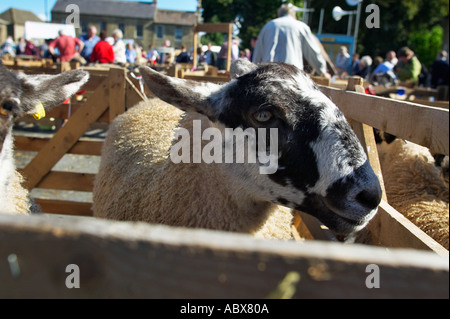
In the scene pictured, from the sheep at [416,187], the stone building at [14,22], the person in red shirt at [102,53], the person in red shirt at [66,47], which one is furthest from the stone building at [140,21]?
the sheep at [416,187]

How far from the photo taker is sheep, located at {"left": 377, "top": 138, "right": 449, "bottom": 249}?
2979 millimetres

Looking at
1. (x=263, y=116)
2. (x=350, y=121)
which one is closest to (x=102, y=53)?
(x=350, y=121)

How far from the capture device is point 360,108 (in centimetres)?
230

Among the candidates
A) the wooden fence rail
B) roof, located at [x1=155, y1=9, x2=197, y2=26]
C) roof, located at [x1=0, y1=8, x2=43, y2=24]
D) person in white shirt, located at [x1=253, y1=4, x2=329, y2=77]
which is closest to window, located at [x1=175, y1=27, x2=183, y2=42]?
roof, located at [x1=155, y1=9, x2=197, y2=26]

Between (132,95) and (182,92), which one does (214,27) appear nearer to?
(132,95)

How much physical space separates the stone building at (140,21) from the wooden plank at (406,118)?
68.6m

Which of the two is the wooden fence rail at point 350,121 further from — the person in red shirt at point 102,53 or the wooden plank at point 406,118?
the person in red shirt at point 102,53

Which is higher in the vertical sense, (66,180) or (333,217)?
(333,217)

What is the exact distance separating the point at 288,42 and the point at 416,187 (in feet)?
8.57

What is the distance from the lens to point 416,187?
344 centimetres

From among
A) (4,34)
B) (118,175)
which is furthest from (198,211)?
(4,34)

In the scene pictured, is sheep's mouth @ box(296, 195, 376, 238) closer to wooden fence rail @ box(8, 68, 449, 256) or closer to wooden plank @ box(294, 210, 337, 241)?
wooden fence rail @ box(8, 68, 449, 256)

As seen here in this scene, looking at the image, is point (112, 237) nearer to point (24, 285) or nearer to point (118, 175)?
point (24, 285)

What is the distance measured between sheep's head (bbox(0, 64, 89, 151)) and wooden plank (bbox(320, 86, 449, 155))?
1812mm
